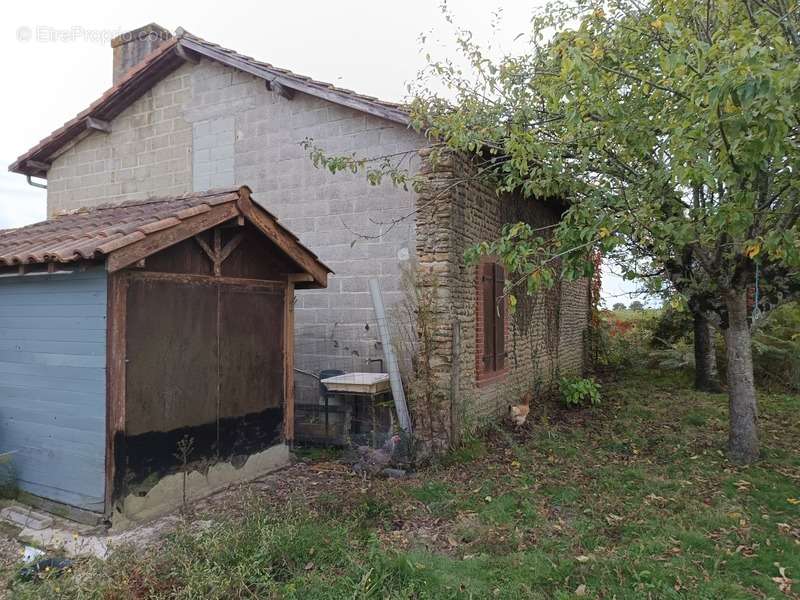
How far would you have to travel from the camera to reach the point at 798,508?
16.8 feet

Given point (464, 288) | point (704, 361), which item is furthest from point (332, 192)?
point (704, 361)

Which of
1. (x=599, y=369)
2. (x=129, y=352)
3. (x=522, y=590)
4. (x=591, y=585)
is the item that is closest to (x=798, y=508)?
(x=591, y=585)

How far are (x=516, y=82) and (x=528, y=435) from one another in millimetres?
4932

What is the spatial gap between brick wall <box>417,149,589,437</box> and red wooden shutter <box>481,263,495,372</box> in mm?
217

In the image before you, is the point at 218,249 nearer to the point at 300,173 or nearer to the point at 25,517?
the point at 300,173

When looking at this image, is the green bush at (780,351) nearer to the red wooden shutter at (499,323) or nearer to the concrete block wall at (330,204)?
the red wooden shutter at (499,323)

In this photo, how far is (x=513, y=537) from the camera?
15.0ft

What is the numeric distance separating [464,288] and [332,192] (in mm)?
2384

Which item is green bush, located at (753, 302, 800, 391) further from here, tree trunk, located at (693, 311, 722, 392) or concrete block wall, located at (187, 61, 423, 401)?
concrete block wall, located at (187, 61, 423, 401)

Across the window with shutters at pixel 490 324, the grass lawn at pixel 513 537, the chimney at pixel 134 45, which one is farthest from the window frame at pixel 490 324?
the chimney at pixel 134 45

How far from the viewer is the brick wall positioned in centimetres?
682

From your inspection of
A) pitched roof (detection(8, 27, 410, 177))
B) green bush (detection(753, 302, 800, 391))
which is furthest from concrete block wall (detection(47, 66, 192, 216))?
green bush (detection(753, 302, 800, 391))

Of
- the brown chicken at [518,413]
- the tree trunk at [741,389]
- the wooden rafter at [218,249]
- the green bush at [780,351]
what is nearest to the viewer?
the wooden rafter at [218,249]

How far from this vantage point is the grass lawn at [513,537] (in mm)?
3672
